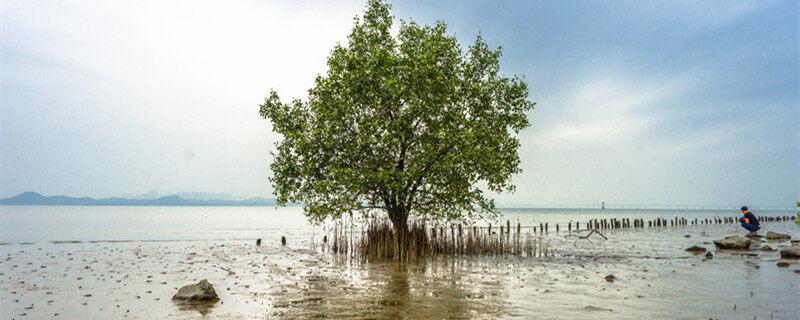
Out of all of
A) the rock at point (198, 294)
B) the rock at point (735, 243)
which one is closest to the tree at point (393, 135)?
the rock at point (198, 294)

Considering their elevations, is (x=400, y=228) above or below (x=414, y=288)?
above

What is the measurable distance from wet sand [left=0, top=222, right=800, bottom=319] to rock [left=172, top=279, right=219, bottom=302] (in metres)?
0.48

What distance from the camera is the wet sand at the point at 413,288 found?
1388 cm

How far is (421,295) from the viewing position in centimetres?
1631

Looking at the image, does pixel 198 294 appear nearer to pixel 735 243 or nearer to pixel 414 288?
pixel 414 288

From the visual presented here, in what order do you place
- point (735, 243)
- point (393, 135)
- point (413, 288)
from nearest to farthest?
point (413, 288) < point (393, 135) < point (735, 243)

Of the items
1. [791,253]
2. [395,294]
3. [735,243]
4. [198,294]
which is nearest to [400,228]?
[395,294]

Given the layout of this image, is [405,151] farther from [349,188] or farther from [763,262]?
[763,262]

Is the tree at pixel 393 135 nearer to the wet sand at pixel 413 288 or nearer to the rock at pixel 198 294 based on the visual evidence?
the wet sand at pixel 413 288

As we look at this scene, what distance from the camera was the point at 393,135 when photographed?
1040 inches

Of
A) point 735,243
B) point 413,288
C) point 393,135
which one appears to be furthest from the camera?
point 735,243

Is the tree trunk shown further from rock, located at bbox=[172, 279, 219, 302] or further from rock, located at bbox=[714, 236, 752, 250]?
rock, located at bbox=[714, 236, 752, 250]

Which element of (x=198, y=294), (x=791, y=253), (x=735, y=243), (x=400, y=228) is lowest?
(x=735, y=243)

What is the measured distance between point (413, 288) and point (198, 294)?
7.06m
